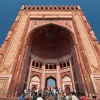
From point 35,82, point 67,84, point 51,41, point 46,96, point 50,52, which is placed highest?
point 51,41

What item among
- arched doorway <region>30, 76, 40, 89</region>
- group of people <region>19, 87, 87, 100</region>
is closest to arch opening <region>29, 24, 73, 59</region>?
arched doorway <region>30, 76, 40, 89</region>

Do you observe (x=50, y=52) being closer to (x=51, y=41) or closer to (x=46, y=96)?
(x=51, y=41)

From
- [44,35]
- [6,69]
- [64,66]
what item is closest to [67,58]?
[64,66]

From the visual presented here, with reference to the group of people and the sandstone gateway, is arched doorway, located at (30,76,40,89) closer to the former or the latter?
the sandstone gateway

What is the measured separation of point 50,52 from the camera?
73.9 feet

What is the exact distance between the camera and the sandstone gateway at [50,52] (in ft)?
44.5

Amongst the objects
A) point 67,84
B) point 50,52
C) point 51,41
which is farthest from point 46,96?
point 51,41

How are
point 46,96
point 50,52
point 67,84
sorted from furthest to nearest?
point 50,52, point 67,84, point 46,96

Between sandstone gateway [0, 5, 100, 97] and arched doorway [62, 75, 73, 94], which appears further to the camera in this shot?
arched doorway [62, 75, 73, 94]

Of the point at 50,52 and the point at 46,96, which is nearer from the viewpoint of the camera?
the point at 46,96

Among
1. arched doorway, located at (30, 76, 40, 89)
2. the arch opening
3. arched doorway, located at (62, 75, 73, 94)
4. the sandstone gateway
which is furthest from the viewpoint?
the arch opening

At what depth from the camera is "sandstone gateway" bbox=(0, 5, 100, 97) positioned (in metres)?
13.6

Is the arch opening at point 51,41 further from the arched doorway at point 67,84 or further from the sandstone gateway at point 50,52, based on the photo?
the arched doorway at point 67,84

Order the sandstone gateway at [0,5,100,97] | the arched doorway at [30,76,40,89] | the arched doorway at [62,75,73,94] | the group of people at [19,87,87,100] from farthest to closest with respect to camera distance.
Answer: the arched doorway at [30,76,40,89] < the arched doorway at [62,75,73,94] < the sandstone gateway at [0,5,100,97] < the group of people at [19,87,87,100]
